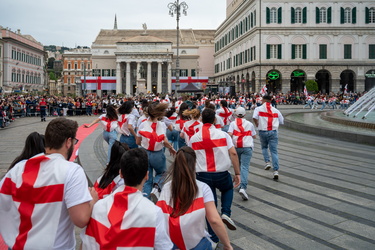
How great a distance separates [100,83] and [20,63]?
63.1 feet

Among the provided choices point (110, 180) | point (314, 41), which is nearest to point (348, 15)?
point (314, 41)

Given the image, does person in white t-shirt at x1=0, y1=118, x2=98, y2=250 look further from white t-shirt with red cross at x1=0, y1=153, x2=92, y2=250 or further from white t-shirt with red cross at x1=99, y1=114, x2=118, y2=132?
white t-shirt with red cross at x1=99, y1=114, x2=118, y2=132

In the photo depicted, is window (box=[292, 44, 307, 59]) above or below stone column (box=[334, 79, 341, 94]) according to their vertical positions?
above

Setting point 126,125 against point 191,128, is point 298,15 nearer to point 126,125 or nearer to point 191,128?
point 126,125

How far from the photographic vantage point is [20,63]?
72.8m

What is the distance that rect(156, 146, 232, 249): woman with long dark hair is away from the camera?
298 centimetres

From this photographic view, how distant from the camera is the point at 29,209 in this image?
8.78 ft

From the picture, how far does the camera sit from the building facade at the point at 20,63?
217 feet

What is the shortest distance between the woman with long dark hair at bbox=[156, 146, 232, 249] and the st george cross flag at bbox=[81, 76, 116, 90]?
8343cm

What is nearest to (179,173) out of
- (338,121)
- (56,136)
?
(56,136)

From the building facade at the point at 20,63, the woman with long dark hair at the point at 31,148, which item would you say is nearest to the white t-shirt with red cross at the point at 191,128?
the woman with long dark hair at the point at 31,148

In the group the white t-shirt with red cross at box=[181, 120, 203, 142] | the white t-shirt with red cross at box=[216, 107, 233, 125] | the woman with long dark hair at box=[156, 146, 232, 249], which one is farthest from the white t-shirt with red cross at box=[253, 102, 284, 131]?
the woman with long dark hair at box=[156, 146, 232, 249]

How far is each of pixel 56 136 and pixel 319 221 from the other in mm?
4378

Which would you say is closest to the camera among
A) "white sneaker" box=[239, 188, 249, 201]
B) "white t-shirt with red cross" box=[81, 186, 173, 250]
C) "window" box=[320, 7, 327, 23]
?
"white t-shirt with red cross" box=[81, 186, 173, 250]
